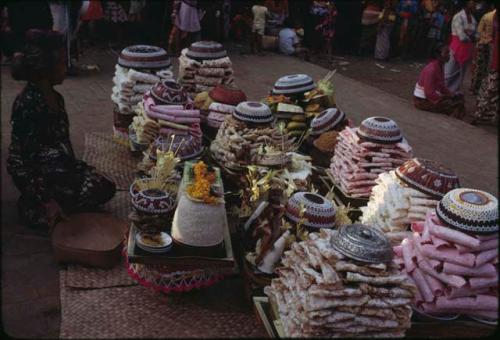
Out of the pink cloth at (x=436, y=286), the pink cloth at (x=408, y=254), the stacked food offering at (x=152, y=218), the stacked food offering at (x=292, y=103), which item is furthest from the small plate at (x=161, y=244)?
the stacked food offering at (x=292, y=103)

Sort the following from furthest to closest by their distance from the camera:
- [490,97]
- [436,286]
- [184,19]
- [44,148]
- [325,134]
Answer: [184,19], [490,97], [325,134], [44,148], [436,286]

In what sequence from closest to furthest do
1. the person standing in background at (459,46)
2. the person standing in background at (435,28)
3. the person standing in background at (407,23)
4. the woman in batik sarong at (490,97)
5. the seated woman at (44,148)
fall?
the seated woman at (44,148) < the woman in batik sarong at (490,97) < the person standing in background at (459,46) < the person standing in background at (407,23) < the person standing in background at (435,28)

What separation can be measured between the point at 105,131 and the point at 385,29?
912 centimetres

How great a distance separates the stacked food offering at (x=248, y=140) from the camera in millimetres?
4367

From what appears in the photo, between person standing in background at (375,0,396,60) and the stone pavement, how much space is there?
2663 millimetres

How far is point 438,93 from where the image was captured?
340 inches

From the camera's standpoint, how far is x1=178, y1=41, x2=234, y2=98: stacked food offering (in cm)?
604

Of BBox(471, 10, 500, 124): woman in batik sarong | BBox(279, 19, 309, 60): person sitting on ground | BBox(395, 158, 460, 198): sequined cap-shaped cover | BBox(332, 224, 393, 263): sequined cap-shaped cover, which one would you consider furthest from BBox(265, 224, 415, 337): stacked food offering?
BBox(279, 19, 309, 60): person sitting on ground

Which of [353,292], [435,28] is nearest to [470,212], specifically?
[353,292]

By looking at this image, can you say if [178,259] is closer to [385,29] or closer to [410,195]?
[410,195]

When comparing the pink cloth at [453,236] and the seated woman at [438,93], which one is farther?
the seated woman at [438,93]

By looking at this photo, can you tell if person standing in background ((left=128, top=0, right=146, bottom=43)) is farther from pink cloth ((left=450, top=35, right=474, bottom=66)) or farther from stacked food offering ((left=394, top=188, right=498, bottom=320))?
stacked food offering ((left=394, top=188, right=498, bottom=320))

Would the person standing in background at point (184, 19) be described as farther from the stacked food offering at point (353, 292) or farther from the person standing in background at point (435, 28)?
the stacked food offering at point (353, 292)

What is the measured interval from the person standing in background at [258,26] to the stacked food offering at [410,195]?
935 cm
